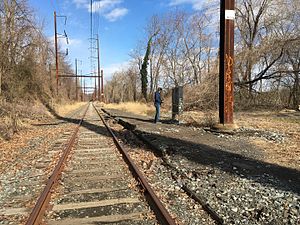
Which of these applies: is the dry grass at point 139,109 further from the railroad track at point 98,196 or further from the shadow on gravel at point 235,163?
the railroad track at point 98,196

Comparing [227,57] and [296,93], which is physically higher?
[227,57]

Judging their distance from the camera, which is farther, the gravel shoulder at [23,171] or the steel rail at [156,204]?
the gravel shoulder at [23,171]

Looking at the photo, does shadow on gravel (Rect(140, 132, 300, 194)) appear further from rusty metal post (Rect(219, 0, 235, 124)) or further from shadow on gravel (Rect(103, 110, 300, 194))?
rusty metal post (Rect(219, 0, 235, 124))

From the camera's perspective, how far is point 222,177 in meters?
6.22

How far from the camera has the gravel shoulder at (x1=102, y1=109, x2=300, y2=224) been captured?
14.8ft

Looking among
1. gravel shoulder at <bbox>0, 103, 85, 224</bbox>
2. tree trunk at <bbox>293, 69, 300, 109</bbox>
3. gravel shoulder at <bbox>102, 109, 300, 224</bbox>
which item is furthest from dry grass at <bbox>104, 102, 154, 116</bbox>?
gravel shoulder at <bbox>102, 109, 300, 224</bbox>

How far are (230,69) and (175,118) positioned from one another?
692 cm

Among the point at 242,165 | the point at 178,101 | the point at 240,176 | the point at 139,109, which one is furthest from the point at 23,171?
the point at 139,109

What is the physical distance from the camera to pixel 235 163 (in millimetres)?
7328

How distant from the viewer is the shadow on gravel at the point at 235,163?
5891 millimetres

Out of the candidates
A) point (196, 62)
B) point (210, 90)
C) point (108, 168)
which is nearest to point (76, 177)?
point (108, 168)

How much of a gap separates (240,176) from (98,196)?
2.88 meters

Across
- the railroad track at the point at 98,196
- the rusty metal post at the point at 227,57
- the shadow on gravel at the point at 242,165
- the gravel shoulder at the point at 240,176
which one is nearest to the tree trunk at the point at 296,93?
the rusty metal post at the point at 227,57

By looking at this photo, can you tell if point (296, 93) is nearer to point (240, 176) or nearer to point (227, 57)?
point (227, 57)
